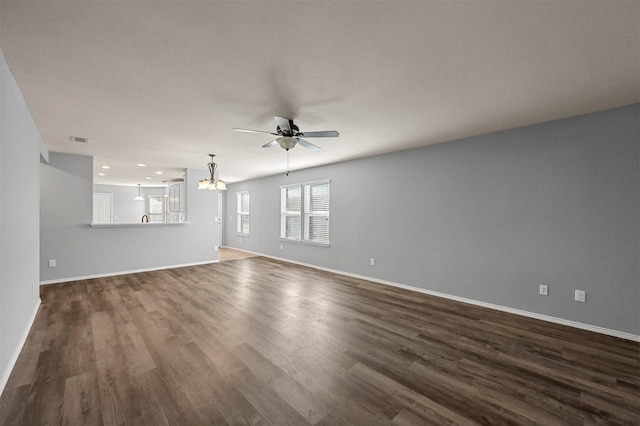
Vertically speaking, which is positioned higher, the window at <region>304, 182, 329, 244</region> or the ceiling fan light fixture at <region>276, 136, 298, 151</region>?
the ceiling fan light fixture at <region>276, 136, 298, 151</region>

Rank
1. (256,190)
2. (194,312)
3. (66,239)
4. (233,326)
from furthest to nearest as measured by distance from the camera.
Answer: (256,190) < (66,239) < (194,312) < (233,326)

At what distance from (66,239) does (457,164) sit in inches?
282

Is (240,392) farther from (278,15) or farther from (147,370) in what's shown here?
(278,15)

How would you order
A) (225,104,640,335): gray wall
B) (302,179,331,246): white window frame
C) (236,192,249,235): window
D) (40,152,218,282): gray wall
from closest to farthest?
(225,104,640,335): gray wall → (40,152,218,282): gray wall → (302,179,331,246): white window frame → (236,192,249,235): window

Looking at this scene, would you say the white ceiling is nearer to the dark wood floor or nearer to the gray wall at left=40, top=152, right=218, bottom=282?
the gray wall at left=40, top=152, right=218, bottom=282

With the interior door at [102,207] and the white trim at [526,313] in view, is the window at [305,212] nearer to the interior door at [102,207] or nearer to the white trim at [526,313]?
the white trim at [526,313]

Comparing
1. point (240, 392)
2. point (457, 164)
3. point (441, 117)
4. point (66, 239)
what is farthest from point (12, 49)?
point (457, 164)

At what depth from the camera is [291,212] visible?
7.16 meters

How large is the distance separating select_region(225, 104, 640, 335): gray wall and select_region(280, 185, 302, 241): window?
6.18ft

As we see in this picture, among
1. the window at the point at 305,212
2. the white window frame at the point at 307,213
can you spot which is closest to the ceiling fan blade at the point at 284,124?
the window at the point at 305,212

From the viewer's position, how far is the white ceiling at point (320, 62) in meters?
1.53

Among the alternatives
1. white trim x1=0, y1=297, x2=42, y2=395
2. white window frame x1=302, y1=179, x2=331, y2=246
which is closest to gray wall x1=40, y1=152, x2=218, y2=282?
white trim x1=0, y1=297, x2=42, y2=395

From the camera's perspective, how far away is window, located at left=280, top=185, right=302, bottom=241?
274 inches

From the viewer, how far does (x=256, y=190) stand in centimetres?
830
